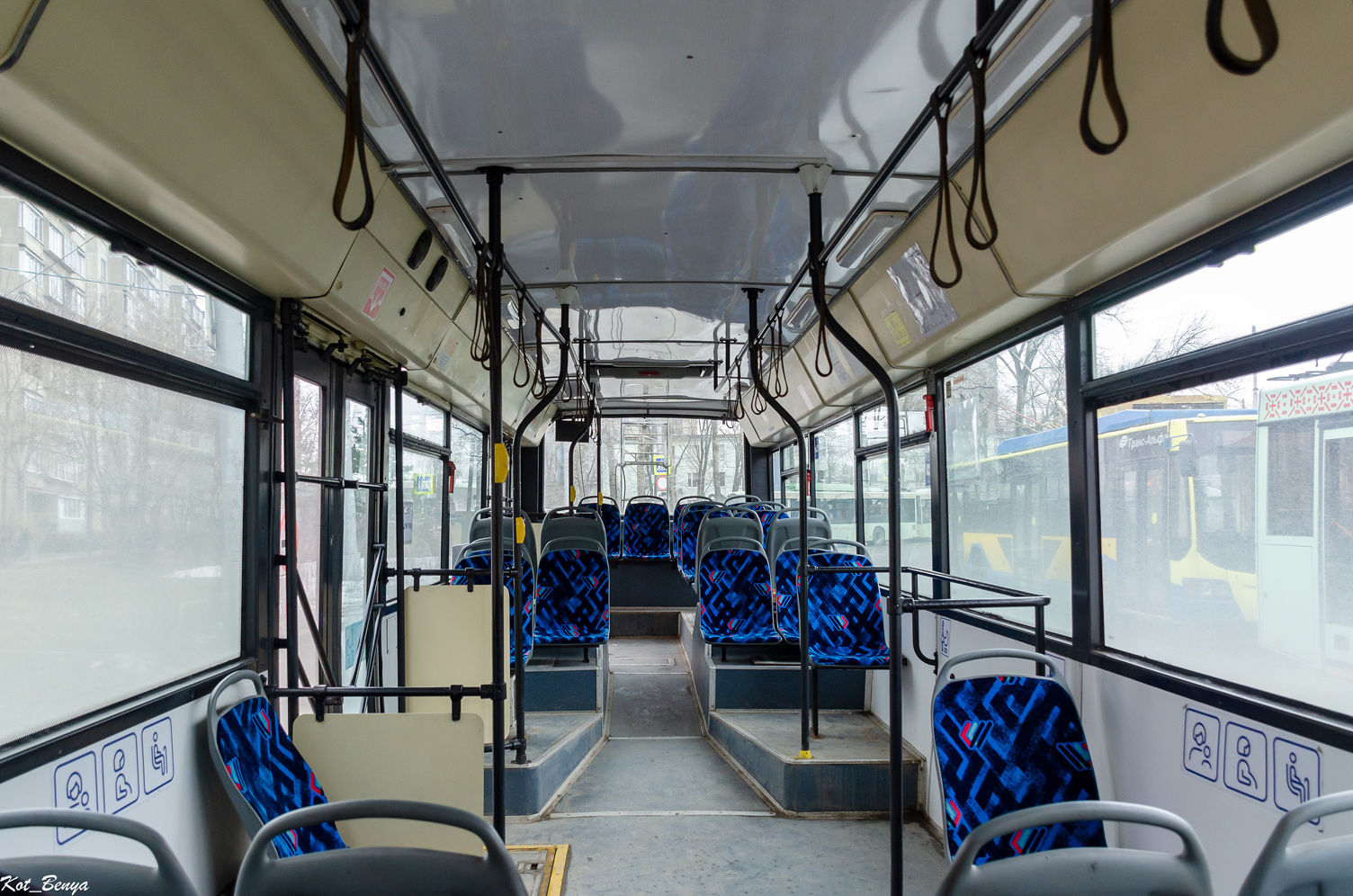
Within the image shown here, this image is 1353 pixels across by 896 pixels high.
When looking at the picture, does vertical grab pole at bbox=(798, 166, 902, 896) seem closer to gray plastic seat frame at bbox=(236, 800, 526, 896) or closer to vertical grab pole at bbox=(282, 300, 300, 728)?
gray plastic seat frame at bbox=(236, 800, 526, 896)

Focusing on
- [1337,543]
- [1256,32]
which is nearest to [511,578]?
[1337,543]

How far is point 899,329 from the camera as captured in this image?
395 centimetres

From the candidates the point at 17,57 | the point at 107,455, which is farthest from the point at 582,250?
the point at 17,57

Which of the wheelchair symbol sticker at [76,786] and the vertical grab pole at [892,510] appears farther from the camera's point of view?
the vertical grab pole at [892,510]

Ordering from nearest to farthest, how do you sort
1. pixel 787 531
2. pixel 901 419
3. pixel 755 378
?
pixel 755 378, pixel 901 419, pixel 787 531

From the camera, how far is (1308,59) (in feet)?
4.94

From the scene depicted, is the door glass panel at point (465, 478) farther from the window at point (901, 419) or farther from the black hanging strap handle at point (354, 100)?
the black hanging strap handle at point (354, 100)

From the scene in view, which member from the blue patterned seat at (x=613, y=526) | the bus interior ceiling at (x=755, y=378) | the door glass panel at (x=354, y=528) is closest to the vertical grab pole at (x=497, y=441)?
the bus interior ceiling at (x=755, y=378)

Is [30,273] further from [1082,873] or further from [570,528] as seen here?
[570,528]

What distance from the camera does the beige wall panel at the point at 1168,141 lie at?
154cm

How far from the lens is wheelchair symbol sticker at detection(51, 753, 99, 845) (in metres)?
1.75

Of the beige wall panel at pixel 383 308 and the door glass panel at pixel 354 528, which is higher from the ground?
the beige wall panel at pixel 383 308

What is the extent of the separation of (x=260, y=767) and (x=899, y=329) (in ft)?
10.6

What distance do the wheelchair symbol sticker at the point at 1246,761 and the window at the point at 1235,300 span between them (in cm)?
107
